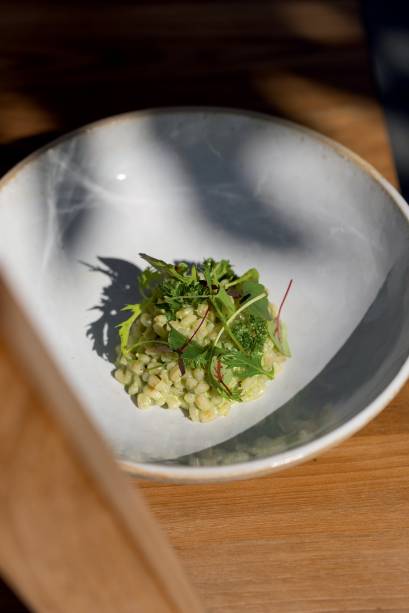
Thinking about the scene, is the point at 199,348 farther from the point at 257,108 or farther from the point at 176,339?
the point at 257,108

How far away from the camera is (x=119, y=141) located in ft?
4.48

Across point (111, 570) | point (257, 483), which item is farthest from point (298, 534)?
point (111, 570)

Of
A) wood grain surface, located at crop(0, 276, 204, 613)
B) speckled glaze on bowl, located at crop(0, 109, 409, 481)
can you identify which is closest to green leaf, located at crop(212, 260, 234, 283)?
speckled glaze on bowl, located at crop(0, 109, 409, 481)

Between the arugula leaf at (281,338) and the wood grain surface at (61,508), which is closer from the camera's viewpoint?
the wood grain surface at (61,508)

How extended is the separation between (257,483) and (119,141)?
619 millimetres

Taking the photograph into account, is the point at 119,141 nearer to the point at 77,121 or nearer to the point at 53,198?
the point at 53,198

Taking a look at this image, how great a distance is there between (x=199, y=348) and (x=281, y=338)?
6.9 inches

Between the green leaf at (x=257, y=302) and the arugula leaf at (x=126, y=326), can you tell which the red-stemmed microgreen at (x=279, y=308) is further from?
the arugula leaf at (x=126, y=326)

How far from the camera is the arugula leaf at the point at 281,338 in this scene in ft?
3.74

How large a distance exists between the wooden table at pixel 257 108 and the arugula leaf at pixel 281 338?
157 mm

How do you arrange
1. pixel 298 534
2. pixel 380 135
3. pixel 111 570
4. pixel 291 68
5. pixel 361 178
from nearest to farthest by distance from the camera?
pixel 111 570
pixel 298 534
pixel 361 178
pixel 380 135
pixel 291 68

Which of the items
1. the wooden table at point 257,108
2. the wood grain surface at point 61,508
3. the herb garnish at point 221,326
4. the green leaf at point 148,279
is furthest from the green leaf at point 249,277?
the wood grain surface at point 61,508

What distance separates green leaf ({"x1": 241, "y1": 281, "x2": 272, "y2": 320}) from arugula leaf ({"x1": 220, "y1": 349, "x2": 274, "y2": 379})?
0.06 metres

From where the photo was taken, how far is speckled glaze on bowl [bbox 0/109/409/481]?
109 cm
